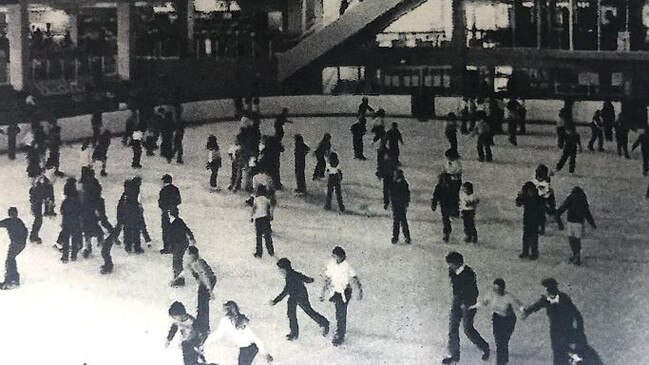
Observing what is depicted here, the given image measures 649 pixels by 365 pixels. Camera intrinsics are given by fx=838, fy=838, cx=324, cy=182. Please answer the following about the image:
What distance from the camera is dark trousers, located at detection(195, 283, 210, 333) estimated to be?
8094 mm

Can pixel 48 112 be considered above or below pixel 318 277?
above

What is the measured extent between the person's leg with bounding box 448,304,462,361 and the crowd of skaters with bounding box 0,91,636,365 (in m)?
0.01

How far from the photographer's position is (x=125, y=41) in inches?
745

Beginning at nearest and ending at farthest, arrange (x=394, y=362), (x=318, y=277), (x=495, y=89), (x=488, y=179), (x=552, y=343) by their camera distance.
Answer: (x=552, y=343)
(x=394, y=362)
(x=318, y=277)
(x=488, y=179)
(x=495, y=89)

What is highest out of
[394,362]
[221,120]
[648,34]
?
[648,34]

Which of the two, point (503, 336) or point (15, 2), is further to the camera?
point (15, 2)

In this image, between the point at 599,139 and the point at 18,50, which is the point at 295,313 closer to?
the point at 599,139

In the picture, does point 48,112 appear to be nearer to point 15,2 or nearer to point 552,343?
point 15,2

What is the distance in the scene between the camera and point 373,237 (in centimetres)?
1070

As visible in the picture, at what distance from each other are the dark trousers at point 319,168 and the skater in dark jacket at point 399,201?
9.81 feet

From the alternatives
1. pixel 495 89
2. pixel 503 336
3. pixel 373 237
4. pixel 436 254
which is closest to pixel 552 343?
pixel 503 336

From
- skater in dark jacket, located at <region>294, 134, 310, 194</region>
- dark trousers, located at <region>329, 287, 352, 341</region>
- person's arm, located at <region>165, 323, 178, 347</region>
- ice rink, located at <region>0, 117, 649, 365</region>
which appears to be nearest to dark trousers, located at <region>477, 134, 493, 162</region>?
ice rink, located at <region>0, 117, 649, 365</region>

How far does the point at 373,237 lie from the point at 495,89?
35.7ft

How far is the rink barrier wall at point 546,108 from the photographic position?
1842 cm
